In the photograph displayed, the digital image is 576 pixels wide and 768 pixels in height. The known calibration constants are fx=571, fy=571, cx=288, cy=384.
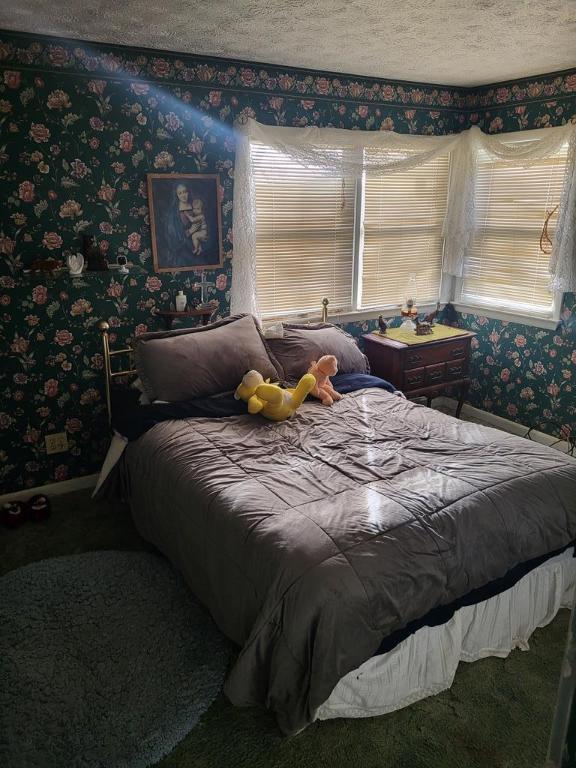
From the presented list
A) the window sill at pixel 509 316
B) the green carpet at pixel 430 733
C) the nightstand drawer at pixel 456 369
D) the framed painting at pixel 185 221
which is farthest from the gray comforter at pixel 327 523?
the window sill at pixel 509 316

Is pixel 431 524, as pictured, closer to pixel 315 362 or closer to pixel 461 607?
pixel 461 607

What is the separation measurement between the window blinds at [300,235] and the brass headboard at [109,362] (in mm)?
992

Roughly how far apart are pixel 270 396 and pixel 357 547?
1.18 metres

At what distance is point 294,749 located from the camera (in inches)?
Result: 73.0

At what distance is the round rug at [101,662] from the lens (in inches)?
73.5

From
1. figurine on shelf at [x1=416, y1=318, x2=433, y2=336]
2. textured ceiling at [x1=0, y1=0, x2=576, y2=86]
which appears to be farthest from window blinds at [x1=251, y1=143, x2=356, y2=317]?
textured ceiling at [x1=0, y1=0, x2=576, y2=86]

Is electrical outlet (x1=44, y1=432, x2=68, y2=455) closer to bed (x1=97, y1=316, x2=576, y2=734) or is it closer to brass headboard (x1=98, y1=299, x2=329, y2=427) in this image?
brass headboard (x1=98, y1=299, x2=329, y2=427)

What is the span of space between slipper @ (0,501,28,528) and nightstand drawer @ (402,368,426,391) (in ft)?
8.32

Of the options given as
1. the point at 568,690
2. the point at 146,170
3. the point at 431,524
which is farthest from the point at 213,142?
the point at 568,690

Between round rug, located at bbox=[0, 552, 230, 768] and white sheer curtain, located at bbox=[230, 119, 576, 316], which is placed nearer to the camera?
round rug, located at bbox=[0, 552, 230, 768]

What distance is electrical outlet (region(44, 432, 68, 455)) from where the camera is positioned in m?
3.30

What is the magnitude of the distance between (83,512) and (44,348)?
0.94 metres

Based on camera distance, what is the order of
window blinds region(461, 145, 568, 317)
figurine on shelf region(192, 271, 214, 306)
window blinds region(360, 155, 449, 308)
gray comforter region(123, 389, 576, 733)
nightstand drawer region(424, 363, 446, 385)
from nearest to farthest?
gray comforter region(123, 389, 576, 733) → figurine on shelf region(192, 271, 214, 306) → window blinds region(461, 145, 568, 317) → nightstand drawer region(424, 363, 446, 385) → window blinds region(360, 155, 449, 308)

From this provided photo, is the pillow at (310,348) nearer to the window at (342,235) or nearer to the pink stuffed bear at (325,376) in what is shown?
the pink stuffed bear at (325,376)
